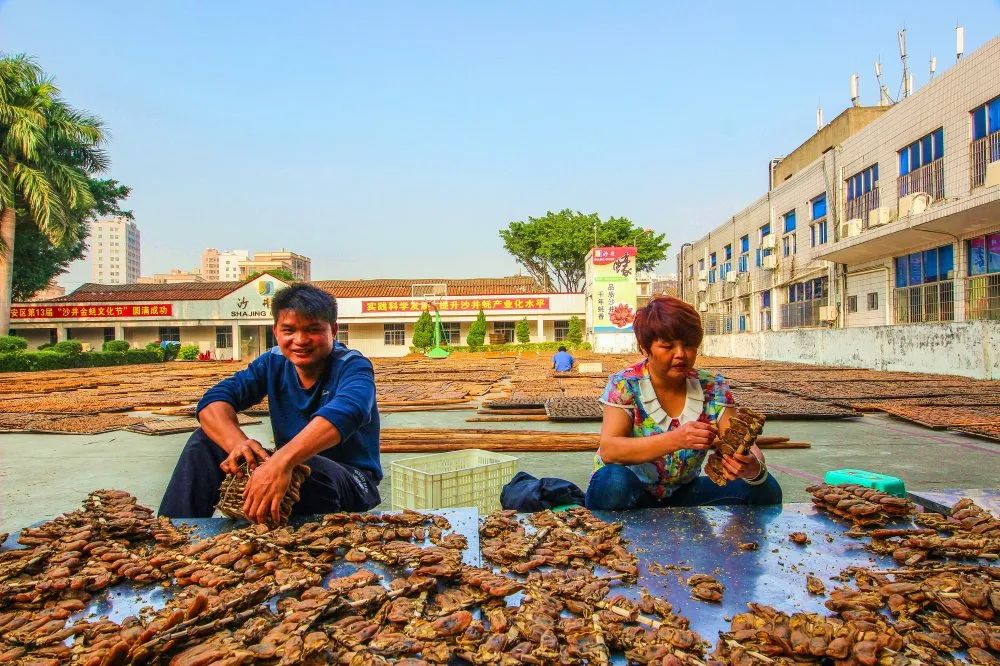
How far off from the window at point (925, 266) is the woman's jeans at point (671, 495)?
51.3ft

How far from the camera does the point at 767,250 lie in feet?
84.2

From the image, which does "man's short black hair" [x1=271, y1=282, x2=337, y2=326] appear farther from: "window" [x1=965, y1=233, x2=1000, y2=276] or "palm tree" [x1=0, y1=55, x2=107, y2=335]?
"palm tree" [x1=0, y1=55, x2=107, y2=335]

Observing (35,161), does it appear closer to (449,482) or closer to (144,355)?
(144,355)

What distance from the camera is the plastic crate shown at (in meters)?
3.11

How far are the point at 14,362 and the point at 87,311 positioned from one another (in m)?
14.0

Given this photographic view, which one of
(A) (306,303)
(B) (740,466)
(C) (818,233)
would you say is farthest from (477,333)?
(B) (740,466)

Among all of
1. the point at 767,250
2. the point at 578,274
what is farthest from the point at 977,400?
the point at 578,274

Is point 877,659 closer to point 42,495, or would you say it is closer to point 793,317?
point 42,495

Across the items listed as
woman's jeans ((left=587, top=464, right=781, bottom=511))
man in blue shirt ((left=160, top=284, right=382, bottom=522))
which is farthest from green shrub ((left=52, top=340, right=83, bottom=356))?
woman's jeans ((left=587, top=464, right=781, bottom=511))

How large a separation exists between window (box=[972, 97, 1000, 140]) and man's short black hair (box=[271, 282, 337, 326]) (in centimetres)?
1605

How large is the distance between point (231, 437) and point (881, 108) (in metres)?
27.5

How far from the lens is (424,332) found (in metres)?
34.0

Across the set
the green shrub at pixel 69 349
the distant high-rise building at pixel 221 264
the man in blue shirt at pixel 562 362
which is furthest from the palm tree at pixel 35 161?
the distant high-rise building at pixel 221 264

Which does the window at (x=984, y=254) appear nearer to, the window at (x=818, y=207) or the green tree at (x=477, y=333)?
the window at (x=818, y=207)
